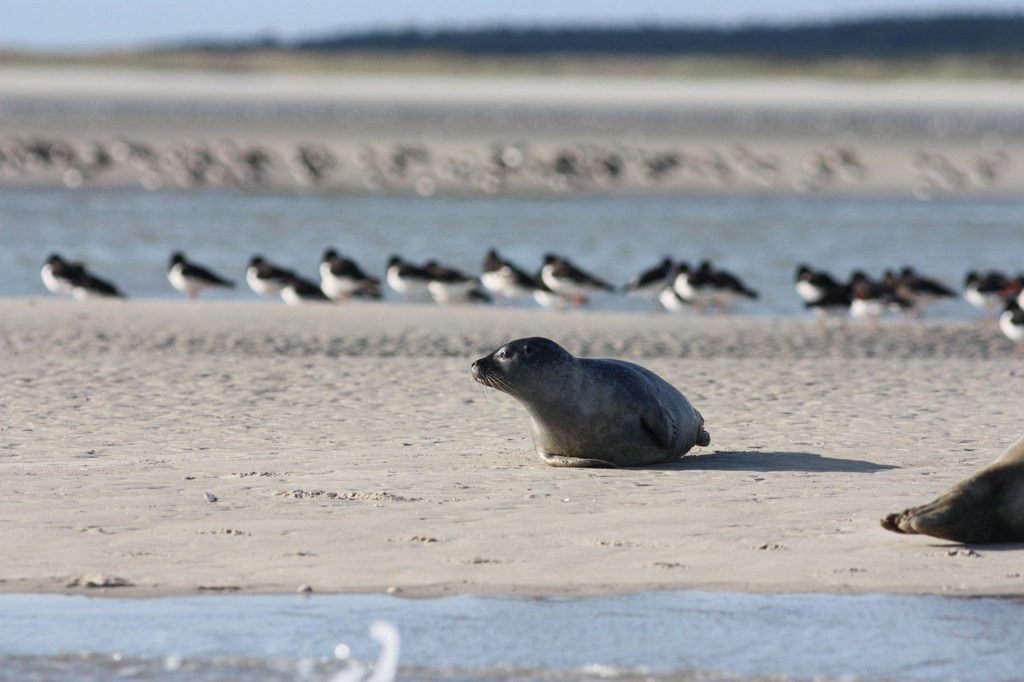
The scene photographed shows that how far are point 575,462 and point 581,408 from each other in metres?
0.31

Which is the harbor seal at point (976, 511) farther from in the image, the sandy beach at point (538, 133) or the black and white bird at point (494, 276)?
the sandy beach at point (538, 133)

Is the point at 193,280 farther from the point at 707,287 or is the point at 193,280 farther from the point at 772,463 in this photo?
the point at 772,463

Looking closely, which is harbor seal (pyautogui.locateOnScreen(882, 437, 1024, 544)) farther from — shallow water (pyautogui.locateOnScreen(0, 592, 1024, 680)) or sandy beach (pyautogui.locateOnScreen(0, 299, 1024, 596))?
shallow water (pyautogui.locateOnScreen(0, 592, 1024, 680))

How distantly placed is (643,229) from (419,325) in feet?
50.2

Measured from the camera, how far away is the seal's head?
987 cm

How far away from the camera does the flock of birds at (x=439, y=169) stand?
139ft

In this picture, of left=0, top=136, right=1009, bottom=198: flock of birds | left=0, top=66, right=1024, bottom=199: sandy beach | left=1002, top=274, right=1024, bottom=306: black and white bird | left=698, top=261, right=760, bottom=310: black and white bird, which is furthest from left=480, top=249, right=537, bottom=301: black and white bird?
left=0, top=66, right=1024, bottom=199: sandy beach

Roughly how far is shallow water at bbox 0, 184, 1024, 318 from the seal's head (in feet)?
36.1

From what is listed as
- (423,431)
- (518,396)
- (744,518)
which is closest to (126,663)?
(744,518)

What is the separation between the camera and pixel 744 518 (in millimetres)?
8531

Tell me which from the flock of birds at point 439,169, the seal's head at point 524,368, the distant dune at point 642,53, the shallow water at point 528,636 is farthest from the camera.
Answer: the distant dune at point 642,53

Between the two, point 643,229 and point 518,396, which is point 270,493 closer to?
point 518,396

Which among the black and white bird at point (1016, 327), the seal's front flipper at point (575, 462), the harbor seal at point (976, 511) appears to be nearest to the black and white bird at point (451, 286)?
the black and white bird at point (1016, 327)

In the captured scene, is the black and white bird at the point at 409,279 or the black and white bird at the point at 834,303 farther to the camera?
the black and white bird at the point at 409,279
